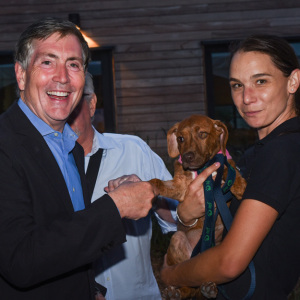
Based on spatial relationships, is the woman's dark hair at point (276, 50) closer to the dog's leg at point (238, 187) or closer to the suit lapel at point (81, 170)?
the dog's leg at point (238, 187)

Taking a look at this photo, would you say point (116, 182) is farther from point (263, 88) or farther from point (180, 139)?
point (180, 139)

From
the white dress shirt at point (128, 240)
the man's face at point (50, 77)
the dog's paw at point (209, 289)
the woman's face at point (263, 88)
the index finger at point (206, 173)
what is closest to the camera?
the woman's face at point (263, 88)

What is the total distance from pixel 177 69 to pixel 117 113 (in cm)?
182

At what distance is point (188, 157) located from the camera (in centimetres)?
336

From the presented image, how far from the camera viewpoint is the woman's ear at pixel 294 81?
7.46ft

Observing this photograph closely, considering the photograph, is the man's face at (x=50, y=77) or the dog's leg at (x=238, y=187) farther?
the dog's leg at (x=238, y=187)

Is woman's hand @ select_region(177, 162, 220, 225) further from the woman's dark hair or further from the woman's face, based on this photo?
the woman's dark hair

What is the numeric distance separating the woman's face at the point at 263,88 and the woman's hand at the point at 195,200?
514 mm

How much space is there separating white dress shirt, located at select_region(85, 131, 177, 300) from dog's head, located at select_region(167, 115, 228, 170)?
340 millimetres

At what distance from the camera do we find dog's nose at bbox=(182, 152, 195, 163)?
3.37m

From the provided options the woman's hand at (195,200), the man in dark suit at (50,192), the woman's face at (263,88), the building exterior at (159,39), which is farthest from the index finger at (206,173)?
the building exterior at (159,39)

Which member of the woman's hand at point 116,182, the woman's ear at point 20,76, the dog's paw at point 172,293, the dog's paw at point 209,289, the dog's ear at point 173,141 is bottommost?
the dog's paw at point 172,293

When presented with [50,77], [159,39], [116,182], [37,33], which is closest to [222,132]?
[116,182]

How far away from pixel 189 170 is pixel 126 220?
2.13 feet
